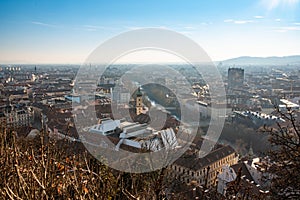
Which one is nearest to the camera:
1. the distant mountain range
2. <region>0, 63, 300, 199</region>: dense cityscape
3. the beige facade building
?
<region>0, 63, 300, 199</region>: dense cityscape

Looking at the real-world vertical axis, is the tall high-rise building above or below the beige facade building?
above

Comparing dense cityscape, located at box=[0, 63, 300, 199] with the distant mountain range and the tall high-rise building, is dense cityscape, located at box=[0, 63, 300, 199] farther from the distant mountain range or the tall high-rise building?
the distant mountain range

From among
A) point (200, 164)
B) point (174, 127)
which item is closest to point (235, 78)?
point (174, 127)

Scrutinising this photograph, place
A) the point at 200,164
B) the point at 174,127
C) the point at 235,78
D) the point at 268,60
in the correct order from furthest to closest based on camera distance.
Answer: the point at 268,60
the point at 235,78
the point at 174,127
the point at 200,164

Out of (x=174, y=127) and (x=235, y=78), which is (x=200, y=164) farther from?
(x=235, y=78)

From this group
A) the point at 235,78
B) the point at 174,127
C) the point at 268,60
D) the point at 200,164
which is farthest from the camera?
the point at 268,60

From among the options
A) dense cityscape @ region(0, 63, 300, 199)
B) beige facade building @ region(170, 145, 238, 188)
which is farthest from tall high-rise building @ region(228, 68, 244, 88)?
beige facade building @ region(170, 145, 238, 188)

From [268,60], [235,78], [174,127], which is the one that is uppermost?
[268,60]

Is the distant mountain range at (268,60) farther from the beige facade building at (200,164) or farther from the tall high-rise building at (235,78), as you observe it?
the beige facade building at (200,164)

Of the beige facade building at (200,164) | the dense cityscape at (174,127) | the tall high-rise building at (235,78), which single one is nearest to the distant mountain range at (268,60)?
the tall high-rise building at (235,78)
